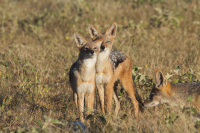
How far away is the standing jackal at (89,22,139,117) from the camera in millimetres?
5324

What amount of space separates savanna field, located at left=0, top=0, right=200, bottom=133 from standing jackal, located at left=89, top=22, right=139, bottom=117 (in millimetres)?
218

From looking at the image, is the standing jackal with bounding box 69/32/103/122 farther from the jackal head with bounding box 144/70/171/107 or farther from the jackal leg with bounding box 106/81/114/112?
the jackal head with bounding box 144/70/171/107

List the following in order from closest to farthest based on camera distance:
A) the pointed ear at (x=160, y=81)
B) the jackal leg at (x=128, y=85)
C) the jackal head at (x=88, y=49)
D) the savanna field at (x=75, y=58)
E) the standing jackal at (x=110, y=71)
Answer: the savanna field at (x=75, y=58)
the pointed ear at (x=160, y=81)
the jackal head at (x=88, y=49)
the standing jackal at (x=110, y=71)
the jackal leg at (x=128, y=85)

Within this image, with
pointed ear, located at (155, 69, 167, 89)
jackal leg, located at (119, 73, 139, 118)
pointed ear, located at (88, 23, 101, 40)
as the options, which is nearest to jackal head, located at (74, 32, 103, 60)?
pointed ear, located at (88, 23, 101, 40)

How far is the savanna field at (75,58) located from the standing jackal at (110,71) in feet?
0.71

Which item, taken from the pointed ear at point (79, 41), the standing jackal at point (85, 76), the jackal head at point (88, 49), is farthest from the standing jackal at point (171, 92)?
the pointed ear at point (79, 41)

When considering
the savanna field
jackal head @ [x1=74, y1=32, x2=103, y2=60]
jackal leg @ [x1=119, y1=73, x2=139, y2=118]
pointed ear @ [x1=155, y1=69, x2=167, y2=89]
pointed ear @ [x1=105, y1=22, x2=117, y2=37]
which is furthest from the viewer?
pointed ear @ [x1=105, y1=22, x2=117, y2=37]

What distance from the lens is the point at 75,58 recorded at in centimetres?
757

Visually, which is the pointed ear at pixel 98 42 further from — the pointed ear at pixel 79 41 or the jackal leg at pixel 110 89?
the jackal leg at pixel 110 89

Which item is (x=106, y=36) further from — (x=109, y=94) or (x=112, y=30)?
(x=109, y=94)

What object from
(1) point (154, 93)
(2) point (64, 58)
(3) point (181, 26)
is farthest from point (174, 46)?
(1) point (154, 93)

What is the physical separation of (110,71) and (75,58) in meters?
2.40

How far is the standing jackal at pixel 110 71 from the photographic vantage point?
532 cm

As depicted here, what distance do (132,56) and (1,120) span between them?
4.05 m
